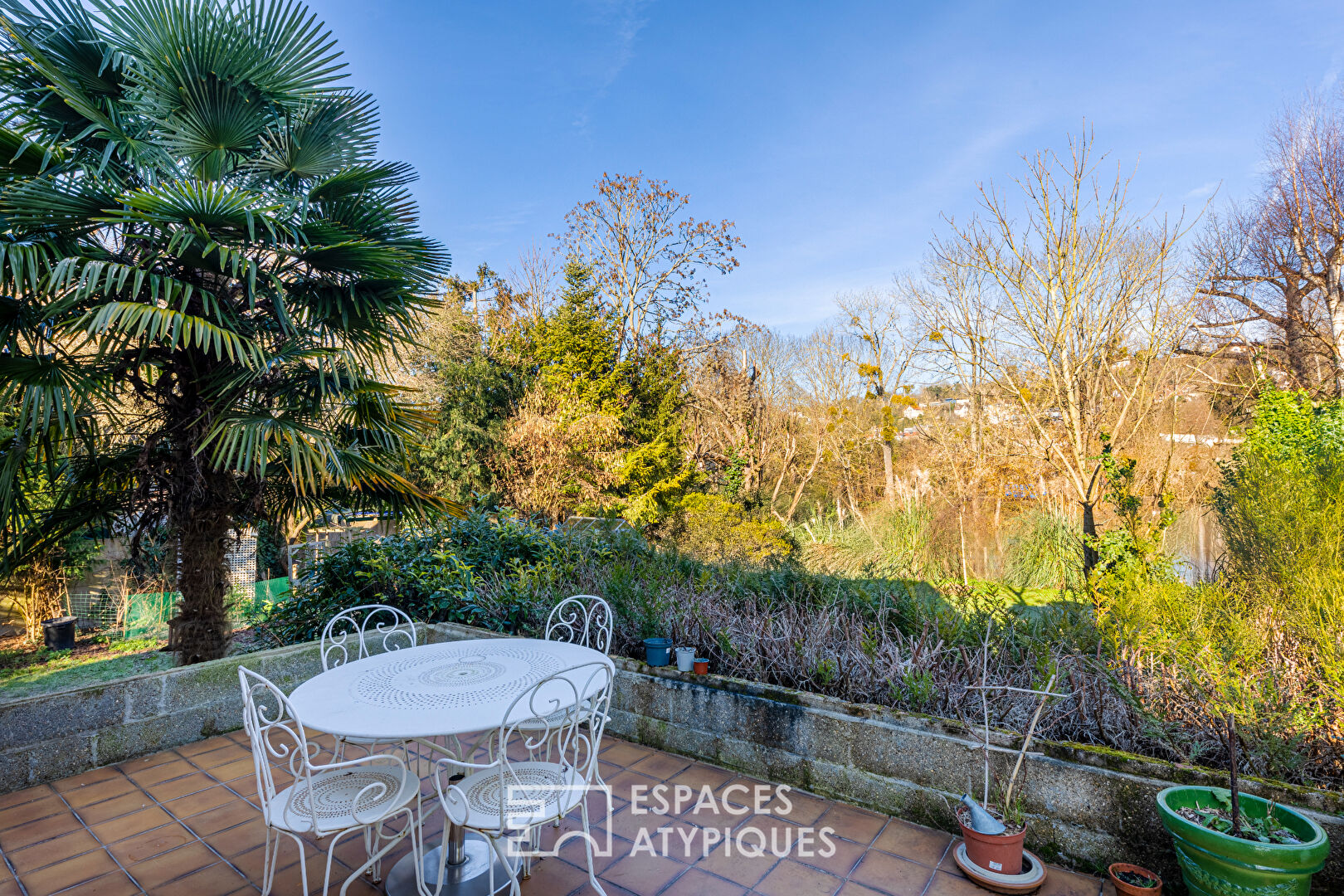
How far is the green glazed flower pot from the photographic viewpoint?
173 cm

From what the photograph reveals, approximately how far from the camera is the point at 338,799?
6.30ft

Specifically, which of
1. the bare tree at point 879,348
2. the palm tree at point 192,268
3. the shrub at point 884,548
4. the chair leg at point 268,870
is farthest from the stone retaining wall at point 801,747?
the bare tree at point 879,348

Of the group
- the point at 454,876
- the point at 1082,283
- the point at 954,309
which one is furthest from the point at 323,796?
the point at 954,309

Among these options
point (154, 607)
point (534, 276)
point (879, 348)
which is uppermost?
point (534, 276)

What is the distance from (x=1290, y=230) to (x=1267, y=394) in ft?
20.5

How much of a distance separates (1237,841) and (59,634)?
10437 mm

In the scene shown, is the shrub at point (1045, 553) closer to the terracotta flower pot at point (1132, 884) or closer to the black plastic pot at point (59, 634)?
the terracotta flower pot at point (1132, 884)

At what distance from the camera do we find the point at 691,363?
13516mm

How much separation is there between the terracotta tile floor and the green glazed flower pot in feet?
→ 1.17

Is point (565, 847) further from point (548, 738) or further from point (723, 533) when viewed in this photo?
point (723, 533)

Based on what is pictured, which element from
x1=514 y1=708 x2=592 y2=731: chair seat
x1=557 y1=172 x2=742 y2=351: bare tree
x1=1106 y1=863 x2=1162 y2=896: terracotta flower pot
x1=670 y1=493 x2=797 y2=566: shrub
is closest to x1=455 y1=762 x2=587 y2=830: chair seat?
x1=514 y1=708 x2=592 y2=731: chair seat

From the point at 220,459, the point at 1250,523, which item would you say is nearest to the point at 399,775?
the point at 220,459

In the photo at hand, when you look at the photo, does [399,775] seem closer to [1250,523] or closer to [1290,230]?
[1250,523]

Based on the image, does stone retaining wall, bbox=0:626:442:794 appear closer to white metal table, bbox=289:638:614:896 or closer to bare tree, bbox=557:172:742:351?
white metal table, bbox=289:638:614:896
